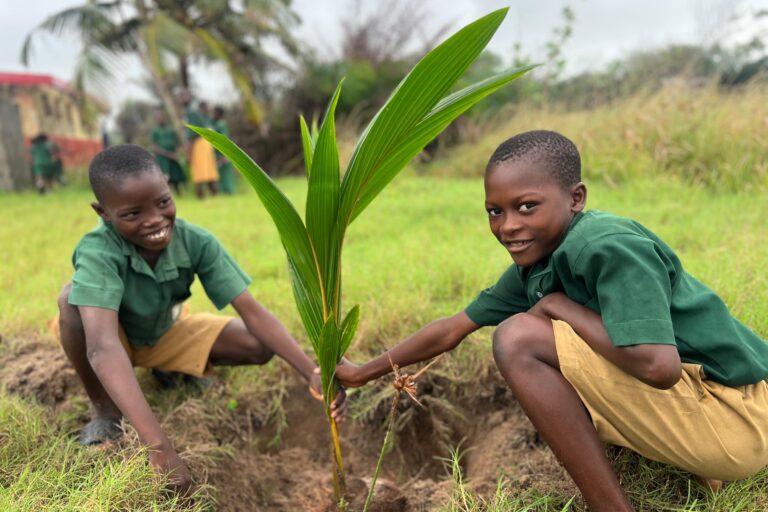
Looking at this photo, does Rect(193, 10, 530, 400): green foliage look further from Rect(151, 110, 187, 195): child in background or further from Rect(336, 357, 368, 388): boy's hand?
Rect(151, 110, 187, 195): child in background

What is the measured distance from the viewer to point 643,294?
Answer: 1.01 metres

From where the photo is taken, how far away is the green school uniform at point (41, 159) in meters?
9.02

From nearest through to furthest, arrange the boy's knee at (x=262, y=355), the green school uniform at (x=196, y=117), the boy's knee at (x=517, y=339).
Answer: the boy's knee at (x=517, y=339), the boy's knee at (x=262, y=355), the green school uniform at (x=196, y=117)

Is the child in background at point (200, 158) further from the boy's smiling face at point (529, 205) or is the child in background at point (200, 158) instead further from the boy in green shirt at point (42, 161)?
the boy's smiling face at point (529, 205)

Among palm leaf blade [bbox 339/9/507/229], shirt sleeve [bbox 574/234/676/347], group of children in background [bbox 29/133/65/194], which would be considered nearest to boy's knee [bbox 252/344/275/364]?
palm leaf blade [bbox 339/9/507/229]

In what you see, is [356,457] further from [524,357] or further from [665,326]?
[665,326]

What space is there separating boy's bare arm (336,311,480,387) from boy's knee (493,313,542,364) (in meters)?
0.27

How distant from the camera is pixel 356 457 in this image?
1.92 m

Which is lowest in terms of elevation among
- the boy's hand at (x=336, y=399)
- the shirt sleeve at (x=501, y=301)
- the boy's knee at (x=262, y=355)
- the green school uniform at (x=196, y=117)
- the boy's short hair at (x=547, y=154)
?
the boy's knee at (x=262, y=355)

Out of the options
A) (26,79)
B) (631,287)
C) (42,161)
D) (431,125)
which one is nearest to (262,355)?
(431,125)

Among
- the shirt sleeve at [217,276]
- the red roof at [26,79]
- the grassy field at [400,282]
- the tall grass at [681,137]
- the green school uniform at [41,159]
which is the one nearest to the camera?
the grassy field at [400,282]

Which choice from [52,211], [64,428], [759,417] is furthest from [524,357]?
[52,211]

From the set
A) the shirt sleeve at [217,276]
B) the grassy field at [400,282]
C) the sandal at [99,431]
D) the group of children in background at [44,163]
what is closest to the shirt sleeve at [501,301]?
the grassy field at [400,282]

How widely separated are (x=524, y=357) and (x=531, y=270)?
249 millimetres
